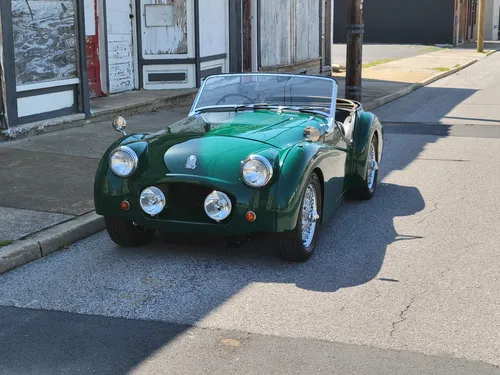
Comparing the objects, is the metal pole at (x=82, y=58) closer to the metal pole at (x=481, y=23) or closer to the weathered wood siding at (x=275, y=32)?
the weathered wood siding at (x=275, y=32)

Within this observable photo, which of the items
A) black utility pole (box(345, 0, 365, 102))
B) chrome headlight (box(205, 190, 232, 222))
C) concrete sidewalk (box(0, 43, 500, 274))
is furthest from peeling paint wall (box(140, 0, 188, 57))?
chrome headlight (box(205, 190, 232, 222))

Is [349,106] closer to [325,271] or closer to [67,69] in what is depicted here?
[325,271]

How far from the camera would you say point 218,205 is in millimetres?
5629

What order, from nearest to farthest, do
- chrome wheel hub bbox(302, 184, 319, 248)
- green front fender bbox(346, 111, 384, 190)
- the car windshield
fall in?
chrome wheel hub bbox(302, 184, 319, 248) → the car windshield → green front fender bbox(346, 111, 384, 190)

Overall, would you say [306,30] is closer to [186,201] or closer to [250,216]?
[186,201]

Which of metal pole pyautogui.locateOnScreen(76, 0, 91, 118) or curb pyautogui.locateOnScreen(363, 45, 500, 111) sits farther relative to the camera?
curb pyautogui.locateOnScreen(363, 45, 500, 111)

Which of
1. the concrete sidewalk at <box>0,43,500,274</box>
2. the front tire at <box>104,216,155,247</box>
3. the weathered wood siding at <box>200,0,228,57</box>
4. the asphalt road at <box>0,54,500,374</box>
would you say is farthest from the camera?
the weathered wood siding at <box>200,0,228,57</box>

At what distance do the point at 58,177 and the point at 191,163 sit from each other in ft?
10.3

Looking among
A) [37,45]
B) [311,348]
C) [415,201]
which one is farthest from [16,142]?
[311,348]

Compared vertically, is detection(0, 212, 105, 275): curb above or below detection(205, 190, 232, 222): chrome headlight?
below

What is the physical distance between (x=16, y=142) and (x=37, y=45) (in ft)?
5.32

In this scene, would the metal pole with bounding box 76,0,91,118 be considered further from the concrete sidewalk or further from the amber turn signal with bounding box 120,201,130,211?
the amber turn signal with bounding box 120,201,130,211

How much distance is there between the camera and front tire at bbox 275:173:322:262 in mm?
5785

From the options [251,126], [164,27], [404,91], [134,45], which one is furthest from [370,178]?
[404,91]
